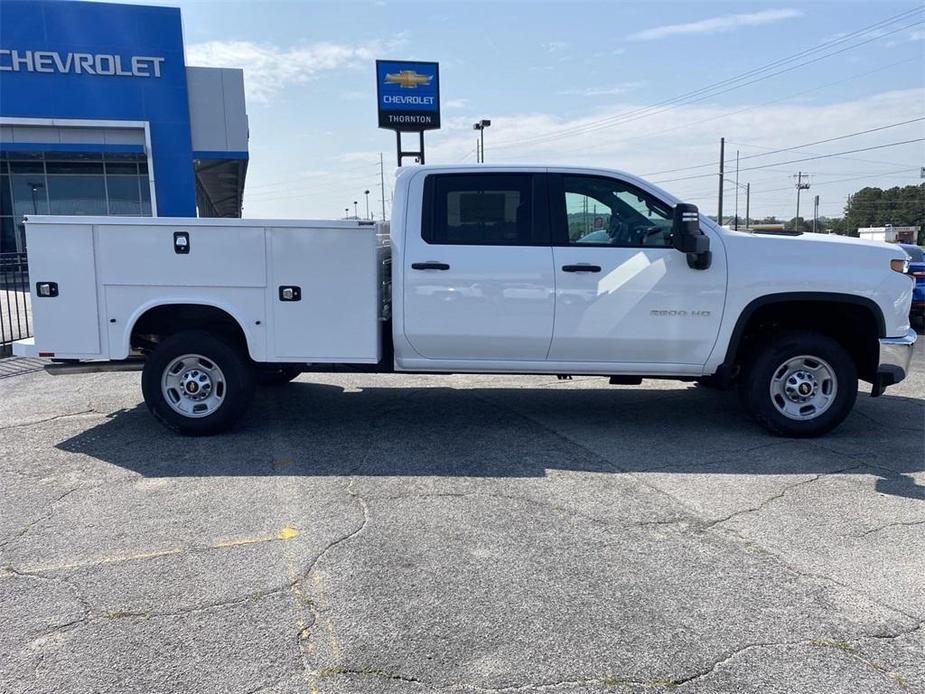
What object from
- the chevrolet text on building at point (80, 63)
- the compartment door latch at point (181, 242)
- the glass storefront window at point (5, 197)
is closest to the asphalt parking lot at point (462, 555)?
the compartment door latch at point (181, 242)

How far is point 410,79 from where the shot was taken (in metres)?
28.3

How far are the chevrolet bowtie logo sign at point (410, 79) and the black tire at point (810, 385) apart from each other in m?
24.9

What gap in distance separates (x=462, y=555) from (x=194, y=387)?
10.5 ft

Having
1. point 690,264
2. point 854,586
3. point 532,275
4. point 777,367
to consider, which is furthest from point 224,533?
point 777,367

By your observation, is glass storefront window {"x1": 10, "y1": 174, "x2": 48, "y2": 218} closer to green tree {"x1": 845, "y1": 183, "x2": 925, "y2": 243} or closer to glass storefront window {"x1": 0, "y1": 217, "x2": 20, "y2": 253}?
glass storefront window {"x1": 0, "y1": 217, "x2": 20, "y2": 253}

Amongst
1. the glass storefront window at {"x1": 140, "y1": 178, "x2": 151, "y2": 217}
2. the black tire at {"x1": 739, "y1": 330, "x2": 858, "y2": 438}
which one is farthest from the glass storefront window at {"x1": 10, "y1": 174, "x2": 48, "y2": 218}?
the black tire at {"x1": 739, "y1": 330, "x2": 858, "y2": 438}

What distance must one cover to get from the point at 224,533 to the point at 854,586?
3.40 m

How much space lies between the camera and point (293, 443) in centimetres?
601

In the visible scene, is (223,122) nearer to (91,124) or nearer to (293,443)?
(91,124)

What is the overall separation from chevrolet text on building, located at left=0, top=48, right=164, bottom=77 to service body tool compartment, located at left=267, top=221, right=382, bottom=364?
23554mm

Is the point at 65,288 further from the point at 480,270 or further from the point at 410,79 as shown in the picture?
the point at 410,79

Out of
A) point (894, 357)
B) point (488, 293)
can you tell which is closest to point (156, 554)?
Answer: point (488, 293)

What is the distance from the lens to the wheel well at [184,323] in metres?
6.07

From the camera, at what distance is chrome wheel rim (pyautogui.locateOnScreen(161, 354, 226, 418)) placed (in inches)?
238
